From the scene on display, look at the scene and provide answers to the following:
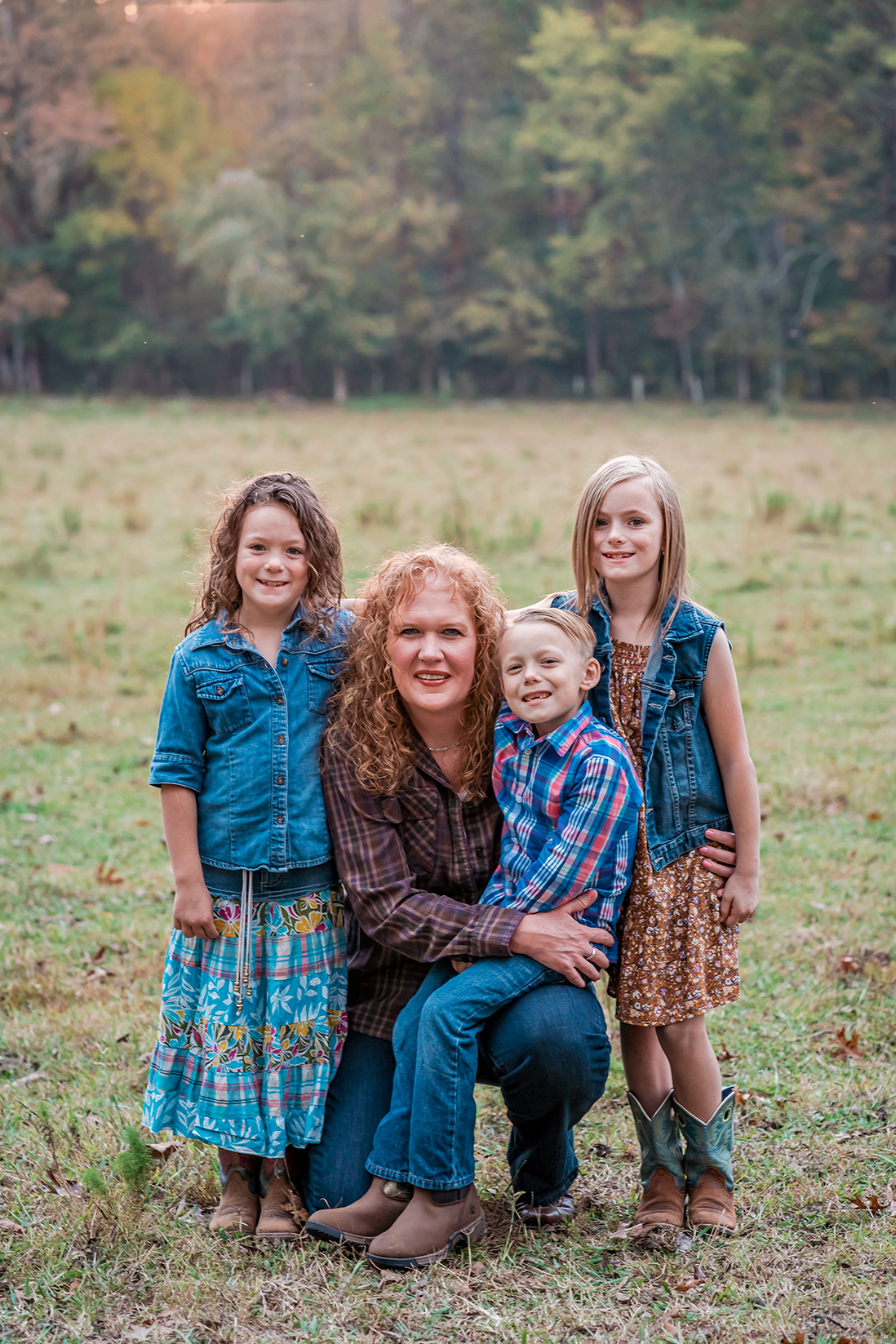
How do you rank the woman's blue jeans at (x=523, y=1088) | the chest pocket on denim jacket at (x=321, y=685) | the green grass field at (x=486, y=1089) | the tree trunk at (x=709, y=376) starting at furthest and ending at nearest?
1. the tree trunk at (x=709, y=376)
2. the chest pocket on denim jacket at (x=321, y=685)
3. the woman's blue jeans at (x=523, y=1088)
4. the green grass field at (x=486, y=1089)

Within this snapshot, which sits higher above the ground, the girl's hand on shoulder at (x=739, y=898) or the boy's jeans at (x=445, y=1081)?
the girl's hand on shoulder at (x=739, y=898)

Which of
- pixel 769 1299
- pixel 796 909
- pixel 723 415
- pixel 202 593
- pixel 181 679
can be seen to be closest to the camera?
pixel 769 1299

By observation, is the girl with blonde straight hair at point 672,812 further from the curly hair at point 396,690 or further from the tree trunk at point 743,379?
the tree trunk at point 743,379

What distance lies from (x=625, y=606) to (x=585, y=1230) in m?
1.49

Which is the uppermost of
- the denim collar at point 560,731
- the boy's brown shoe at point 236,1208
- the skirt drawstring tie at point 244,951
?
the denim collar at point 560,731

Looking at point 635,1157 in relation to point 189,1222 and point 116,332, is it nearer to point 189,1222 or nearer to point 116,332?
point 189,1222

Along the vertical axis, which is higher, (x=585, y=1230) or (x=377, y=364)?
(x=377, y=364)

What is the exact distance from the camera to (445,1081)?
8.86 feet

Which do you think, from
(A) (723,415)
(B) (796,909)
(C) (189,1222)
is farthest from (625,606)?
(A) (723,415)

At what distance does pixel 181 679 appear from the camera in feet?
9.55

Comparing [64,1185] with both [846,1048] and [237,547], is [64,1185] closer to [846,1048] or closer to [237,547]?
[237,547]

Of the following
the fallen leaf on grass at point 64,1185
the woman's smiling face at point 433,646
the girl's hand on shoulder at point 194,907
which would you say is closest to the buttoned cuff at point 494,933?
the woman's smiling face at point 433,646

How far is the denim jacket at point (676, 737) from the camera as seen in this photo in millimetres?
2865

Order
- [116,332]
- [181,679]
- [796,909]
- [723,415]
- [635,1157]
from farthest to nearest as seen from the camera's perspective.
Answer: [116,332] → [723,415] → [796,909] → [635,1157] → [181,679]
